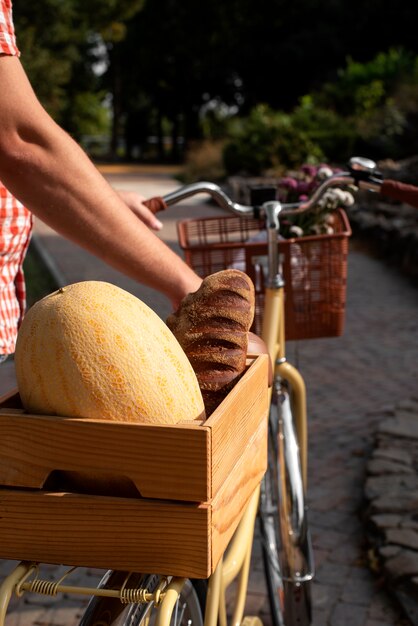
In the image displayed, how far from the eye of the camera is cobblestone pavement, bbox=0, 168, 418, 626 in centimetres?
375

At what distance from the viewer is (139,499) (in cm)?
132

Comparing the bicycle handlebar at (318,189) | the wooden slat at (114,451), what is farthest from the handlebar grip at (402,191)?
the wooden slat at (114,451)

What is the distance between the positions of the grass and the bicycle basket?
707 centimetres

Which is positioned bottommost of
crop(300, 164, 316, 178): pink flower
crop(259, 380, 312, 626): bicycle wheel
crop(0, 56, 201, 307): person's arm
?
crop(259, 380, 312, 626): bicycle wheel

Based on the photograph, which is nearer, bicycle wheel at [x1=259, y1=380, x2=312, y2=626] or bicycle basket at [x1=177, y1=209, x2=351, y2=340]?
bicycle basket at [x1=177, y1=209, x2=351, y2=340]

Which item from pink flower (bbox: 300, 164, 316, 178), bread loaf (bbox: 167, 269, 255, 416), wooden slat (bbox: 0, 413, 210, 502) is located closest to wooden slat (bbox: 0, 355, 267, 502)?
wooden slat (bbox: 0, 413, 210, 502)

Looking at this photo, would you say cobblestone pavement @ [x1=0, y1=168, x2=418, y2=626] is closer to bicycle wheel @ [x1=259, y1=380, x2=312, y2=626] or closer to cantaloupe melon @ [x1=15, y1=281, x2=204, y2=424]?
bicycle wheel @ [x1=259, y1=380, x2=312, y2=626]

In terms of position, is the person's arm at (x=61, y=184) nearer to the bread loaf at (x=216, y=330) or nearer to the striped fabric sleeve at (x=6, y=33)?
the striped fabric sleeve at (x=6, y=33)

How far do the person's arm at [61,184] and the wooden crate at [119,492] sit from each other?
1.52 feet

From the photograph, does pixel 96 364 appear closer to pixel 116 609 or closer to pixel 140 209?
pixel 116 609

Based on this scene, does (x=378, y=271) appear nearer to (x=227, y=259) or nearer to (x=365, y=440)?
(x=365, y=440)

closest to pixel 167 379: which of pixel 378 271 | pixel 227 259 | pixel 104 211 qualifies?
pixel 104 211

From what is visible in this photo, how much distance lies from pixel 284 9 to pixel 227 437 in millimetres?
47016

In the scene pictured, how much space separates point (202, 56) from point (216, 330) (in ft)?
161
